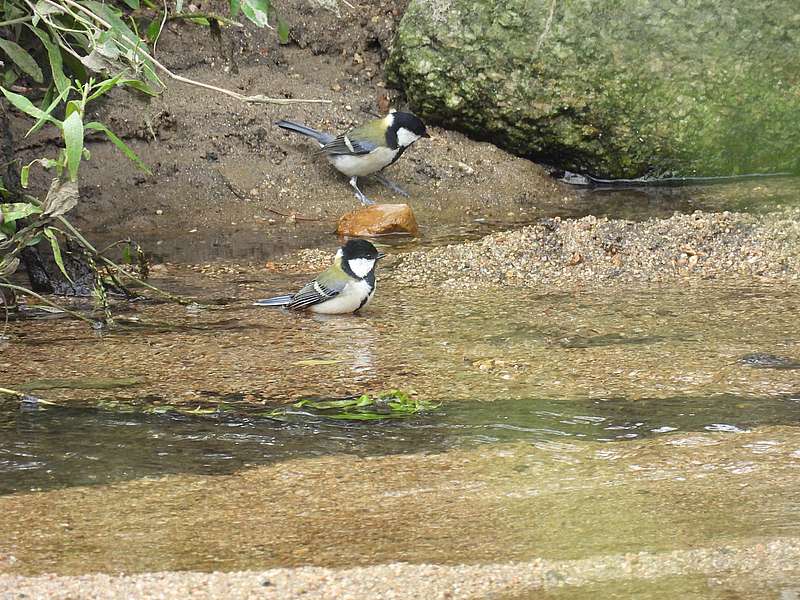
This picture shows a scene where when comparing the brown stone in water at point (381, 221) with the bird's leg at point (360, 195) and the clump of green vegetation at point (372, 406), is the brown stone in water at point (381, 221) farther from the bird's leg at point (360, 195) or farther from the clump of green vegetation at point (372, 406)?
the clump of green vegetation at point (372, 406)

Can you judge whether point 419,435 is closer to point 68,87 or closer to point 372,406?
point 372,406

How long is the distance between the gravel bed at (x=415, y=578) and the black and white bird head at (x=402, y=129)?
17.7ft

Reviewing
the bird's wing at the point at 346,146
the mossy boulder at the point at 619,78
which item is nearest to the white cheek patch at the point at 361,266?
the bird's wing at the point at 346,146

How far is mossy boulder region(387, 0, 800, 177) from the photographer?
7.89 meters

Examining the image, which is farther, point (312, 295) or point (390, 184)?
point (390, 184)

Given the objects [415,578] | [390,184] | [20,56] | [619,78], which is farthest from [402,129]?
[415,578]

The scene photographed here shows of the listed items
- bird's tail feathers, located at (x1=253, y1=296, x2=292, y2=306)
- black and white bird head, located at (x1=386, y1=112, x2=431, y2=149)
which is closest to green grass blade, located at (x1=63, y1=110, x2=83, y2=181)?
bird's tail feathers, located at (x1=253, y1=296, x2=292, y2=306)

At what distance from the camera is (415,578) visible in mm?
2768

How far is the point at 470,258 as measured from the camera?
626 cm

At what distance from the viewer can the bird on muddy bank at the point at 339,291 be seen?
5559 millimetres

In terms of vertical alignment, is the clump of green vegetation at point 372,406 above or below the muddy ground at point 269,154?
below

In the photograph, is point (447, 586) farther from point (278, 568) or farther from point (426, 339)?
point (426, 339)

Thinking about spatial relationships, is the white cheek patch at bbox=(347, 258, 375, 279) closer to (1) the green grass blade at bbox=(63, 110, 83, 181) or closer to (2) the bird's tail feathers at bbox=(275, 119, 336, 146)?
(1) the green grass blade at bbox=(63, 110, 83, 181)

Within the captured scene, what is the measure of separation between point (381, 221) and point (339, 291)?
173 centimetres
